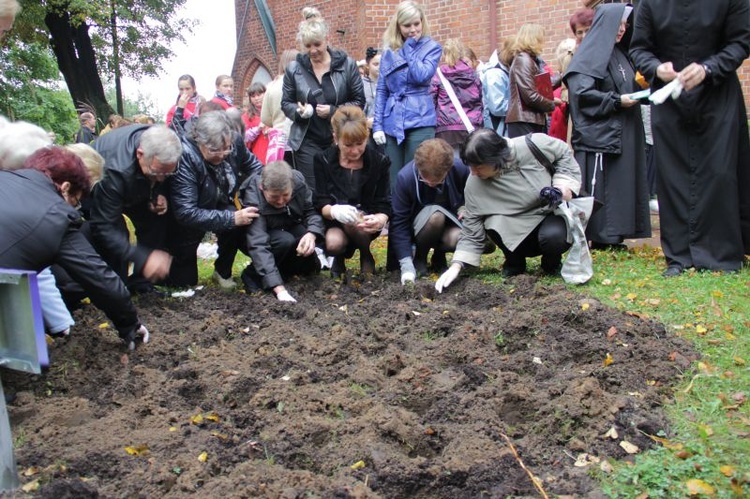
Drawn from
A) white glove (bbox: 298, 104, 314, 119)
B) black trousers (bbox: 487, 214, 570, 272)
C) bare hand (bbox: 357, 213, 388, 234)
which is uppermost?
white glove (bbox: 298, 104, 314, 119)

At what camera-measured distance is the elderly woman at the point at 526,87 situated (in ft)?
22.0

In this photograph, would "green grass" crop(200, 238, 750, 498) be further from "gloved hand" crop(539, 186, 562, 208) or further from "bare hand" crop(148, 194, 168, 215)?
"bare hand" crop(148, 194, 168, 215)

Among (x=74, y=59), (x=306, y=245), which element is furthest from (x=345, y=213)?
(x=74, y=59)

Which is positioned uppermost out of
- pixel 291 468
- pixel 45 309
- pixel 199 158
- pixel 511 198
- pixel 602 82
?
pixel 602 82

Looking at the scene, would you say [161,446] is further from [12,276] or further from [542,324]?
[542,324]

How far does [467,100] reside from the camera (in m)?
7.50

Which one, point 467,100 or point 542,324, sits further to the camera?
point 467,100

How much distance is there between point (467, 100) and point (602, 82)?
5.89 ft

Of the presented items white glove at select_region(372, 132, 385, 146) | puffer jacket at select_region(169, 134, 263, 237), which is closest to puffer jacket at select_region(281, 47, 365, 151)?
white glove at select_region(372, 132, 385, 146)

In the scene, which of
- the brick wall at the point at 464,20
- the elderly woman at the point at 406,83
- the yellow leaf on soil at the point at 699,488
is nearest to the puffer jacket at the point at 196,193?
the elderly woman at the point at 406,83

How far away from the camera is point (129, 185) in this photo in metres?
4.95

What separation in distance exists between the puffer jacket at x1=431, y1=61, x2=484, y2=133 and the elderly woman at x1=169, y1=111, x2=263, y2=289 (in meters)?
2.35

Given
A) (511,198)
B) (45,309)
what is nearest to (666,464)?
(511,198)

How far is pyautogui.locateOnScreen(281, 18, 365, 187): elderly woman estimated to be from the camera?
21.9ft
